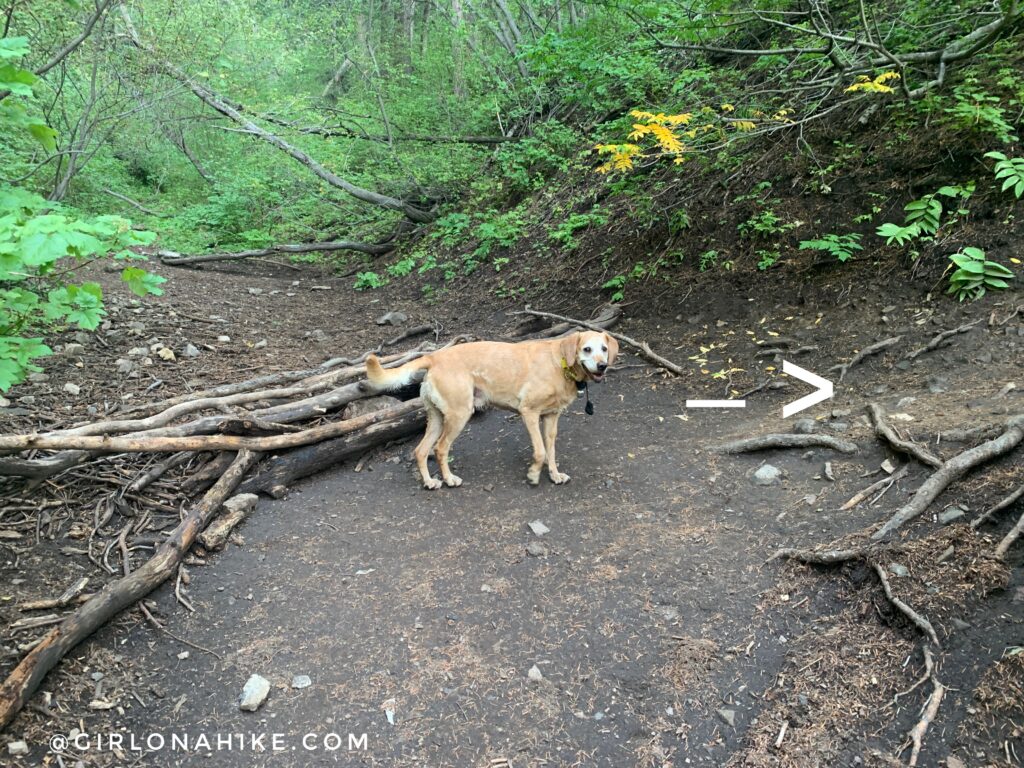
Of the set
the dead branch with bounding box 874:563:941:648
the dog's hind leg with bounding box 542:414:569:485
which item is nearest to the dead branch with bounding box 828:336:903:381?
the dog's hind leg with bounding box 542:414:569:485

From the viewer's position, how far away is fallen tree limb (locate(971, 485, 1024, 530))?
10.6 feet

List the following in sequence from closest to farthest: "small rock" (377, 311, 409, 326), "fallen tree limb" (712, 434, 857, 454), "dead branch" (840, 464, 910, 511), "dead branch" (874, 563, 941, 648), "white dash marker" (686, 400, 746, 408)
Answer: "dead branch" (874, 563, 941, 648) → "dead branch" (840, 464, 910, 511) → "fallen tree limb" (712, 434, 857, 454) → "white dash marker" (686, 400, 746, 408) → "small rock" (377, 311, 409, 326)

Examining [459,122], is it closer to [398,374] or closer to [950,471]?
[398,374]

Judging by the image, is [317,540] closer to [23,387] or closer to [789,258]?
[23,387]

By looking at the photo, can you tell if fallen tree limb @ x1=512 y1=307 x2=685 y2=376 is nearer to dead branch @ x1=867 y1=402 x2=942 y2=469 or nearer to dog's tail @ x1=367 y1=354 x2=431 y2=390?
dead branch @ x1=867 y1=402 x2=942 y2=469

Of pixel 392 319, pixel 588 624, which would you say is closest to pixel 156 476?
pixel 588 624

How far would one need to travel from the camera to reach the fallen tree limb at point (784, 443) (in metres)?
4.68

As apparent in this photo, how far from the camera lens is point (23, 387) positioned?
6250 millimetres

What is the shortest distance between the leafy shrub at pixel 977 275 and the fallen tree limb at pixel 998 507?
3.44 m

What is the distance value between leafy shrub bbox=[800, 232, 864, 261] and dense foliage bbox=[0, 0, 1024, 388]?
0.03 metres

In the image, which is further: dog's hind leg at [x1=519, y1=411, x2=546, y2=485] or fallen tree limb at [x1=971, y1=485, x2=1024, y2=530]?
dog's hind leg at [x1=519, y1=411, x2=546, y2=485]

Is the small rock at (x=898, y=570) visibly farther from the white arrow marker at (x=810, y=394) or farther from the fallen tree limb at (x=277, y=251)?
the fallen tree limb at (x=277, y=251)

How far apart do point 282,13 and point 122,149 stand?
741 cm

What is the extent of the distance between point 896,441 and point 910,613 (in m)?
1.76
